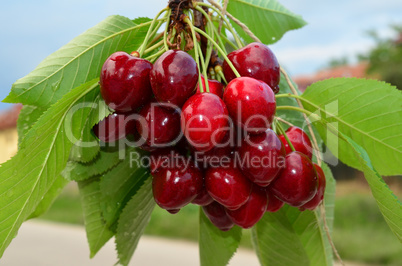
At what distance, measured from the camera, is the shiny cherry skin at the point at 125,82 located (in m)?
0.38

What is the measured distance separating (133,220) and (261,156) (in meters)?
0.19

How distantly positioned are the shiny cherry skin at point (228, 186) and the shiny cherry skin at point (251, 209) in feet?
0.04

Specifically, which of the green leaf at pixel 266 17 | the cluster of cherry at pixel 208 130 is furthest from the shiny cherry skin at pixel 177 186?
the green leaf at pixel 266 17

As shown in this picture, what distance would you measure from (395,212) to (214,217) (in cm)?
17

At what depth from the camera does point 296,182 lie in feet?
1.31

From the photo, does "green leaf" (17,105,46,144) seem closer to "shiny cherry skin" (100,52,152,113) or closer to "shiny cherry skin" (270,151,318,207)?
"shiny cherry skin" (100,52,152,113)

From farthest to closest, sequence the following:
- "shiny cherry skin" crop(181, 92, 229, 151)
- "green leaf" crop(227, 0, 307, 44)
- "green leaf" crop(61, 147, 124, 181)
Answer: "green leaf" crop(227, 0, 307, 44) → "green leaf" crop(61, 147, 124, 181) → "shiny cherry skin" crop(181, 92, 229, 151)

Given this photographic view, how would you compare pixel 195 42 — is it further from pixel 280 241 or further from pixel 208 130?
pixel 280 241

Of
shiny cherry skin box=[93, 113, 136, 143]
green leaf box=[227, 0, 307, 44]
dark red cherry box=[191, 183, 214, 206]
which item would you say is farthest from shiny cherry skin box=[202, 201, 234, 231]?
green leaf box=[227, 0, 307, 44]

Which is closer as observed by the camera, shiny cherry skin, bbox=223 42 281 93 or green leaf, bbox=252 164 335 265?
shiny cherry skin, bbox=223 42 281 93

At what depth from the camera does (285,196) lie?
0.41 metres

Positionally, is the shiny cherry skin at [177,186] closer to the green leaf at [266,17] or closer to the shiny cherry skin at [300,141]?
the shiny cherry skin at [300,141]

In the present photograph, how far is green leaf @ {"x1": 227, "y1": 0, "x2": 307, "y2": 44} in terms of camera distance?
1.85 feet

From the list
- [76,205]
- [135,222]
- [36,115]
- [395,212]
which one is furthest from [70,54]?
[76,205]
